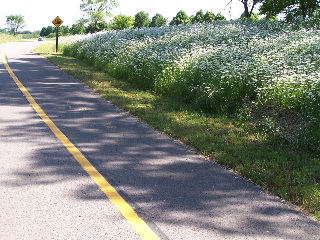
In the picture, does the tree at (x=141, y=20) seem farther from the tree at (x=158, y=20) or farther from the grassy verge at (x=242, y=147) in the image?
the grassy verge at (x=242, y=147)

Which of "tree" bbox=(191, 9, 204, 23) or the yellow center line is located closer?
the yellow center line

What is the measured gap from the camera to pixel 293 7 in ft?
76.4

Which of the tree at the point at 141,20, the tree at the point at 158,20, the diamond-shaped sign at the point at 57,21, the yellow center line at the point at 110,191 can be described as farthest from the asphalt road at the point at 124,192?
the tree at the point at 141,20

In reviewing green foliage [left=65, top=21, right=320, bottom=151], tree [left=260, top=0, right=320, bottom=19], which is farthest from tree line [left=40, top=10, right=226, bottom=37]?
green foliage [left=65, top=21, right=320, bottom=151]

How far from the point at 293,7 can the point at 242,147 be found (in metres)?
19.2

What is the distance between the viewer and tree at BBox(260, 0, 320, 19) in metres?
22.0

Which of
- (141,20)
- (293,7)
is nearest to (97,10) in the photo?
(141,20)

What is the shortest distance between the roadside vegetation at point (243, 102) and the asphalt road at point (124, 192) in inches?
16.7

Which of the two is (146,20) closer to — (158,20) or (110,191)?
(158,20)

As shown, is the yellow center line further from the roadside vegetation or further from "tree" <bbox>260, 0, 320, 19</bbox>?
"tree" <bbox>260, 0, 320, 19</bbox>

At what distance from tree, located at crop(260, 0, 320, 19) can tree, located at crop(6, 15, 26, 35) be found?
476 feet

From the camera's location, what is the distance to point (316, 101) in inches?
282

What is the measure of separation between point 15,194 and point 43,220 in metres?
0.75

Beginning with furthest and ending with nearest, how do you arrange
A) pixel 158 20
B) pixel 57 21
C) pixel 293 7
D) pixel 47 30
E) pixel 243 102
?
pixel 47 30 < pixel 158 20 < pixel 57 21 < pixel 293 7 < pixel 243 102
